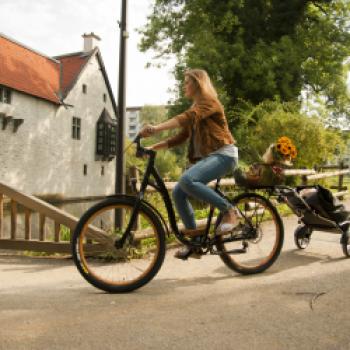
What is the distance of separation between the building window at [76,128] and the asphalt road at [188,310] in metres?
30.1

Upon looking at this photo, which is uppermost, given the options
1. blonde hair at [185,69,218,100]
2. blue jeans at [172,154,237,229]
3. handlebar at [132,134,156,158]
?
blonde hair at [185,69,218,100]

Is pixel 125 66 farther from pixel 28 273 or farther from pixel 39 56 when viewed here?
pixel 39 56

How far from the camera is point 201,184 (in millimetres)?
4219

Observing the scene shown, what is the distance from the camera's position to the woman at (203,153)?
4.19 metres

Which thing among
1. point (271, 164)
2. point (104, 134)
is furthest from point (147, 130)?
point (104, 134)

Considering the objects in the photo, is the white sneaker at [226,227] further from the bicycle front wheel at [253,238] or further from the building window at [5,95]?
the building window at [5,95]

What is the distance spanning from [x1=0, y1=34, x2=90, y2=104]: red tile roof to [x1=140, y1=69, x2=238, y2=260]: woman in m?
26.0

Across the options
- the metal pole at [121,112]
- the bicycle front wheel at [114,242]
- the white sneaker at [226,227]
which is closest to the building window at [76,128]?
the metal pole at [121,112]

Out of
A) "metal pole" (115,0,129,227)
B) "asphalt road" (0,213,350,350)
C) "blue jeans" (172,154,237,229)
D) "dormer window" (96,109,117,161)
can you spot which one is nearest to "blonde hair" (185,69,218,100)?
"blue jeans" (172,154,237,229)

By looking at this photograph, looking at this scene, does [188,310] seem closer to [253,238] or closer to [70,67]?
[253,238]

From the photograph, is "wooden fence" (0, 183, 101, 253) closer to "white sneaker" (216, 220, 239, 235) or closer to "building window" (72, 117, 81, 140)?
"white sneaker" (216, 220, 239, 235)

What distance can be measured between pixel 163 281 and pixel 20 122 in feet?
86.9

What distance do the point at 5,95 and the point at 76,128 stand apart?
285 inches

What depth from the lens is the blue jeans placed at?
13.8ft
